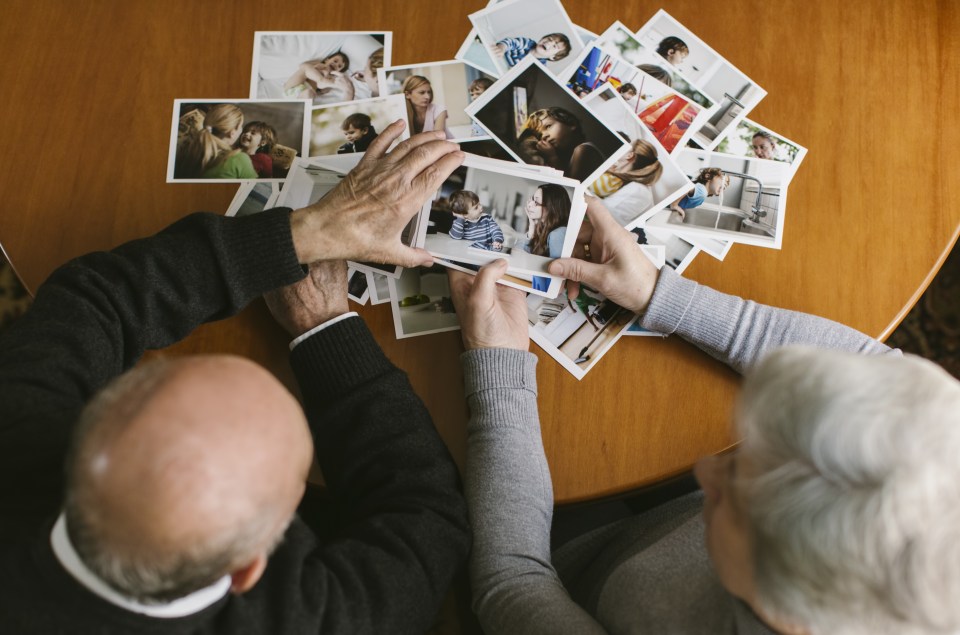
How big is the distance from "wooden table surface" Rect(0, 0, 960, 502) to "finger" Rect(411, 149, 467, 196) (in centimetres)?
21

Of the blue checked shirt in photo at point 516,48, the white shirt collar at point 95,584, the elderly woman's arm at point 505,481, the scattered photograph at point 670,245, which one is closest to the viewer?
the white shirt collar at point 95,584

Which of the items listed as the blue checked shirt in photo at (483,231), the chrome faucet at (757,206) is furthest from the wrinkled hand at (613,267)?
the chrome faucet at (757,206)

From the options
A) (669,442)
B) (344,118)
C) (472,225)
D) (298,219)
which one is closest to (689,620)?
(669,442)

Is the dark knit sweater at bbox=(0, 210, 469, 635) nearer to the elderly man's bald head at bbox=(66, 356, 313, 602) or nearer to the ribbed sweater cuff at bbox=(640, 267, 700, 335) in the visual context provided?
the elderly man's bald head at bbox=(66, 356, 313, 602)

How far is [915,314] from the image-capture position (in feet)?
6.27

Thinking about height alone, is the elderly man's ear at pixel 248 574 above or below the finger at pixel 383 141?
below

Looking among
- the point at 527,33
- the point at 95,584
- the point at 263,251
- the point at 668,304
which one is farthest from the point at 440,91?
the point at 95,584

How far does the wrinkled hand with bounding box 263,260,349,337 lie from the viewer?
112 centimetres

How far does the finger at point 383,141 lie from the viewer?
1.17 metres

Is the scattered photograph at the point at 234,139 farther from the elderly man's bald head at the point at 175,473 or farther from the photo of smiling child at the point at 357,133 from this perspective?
the elderly man's bald head at the point at 175,473

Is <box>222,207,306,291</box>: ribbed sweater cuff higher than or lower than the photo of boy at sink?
lower

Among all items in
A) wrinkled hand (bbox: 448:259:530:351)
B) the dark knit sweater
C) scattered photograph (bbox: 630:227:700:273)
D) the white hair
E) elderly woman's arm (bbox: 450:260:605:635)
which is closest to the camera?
the white hair

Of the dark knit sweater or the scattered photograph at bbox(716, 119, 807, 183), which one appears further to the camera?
the scattered photograph at bbox(716, 119, 807, 183)

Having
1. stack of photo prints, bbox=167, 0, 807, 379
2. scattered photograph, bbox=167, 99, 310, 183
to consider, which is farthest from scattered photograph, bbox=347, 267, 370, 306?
scattered photograph, bbox=167, 99, 310, 183
